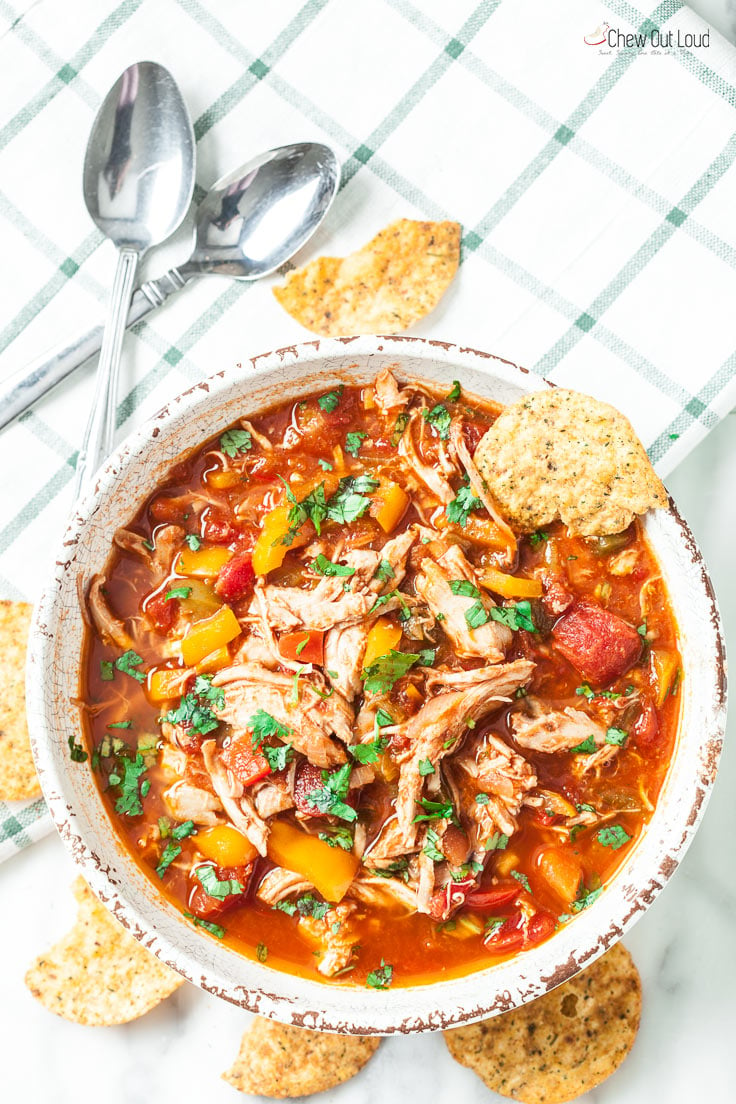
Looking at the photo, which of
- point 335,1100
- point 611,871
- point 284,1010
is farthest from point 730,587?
point 335,1100

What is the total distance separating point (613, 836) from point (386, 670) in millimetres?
1016

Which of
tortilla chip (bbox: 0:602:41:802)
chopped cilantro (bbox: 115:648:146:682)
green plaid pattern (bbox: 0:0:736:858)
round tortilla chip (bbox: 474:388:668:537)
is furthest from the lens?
green plaid pattern (bbox: 0:0:736:858)

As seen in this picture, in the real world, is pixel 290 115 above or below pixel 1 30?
above

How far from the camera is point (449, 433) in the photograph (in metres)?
3.47

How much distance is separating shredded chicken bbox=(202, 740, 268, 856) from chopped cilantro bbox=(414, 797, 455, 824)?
534 millimetres

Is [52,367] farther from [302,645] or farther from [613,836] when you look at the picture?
[613,836]

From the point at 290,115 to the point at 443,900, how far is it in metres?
3.15

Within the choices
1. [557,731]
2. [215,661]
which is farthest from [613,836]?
[215,661]

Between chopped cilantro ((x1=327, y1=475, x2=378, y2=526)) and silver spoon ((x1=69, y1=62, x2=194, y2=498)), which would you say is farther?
silver spoon ((x1=69, y1=62, x2=194, y2=498))

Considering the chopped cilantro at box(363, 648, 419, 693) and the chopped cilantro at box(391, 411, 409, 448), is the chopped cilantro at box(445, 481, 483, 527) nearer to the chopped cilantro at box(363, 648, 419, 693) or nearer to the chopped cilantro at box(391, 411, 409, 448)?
the chopped cilantro at box(391, 411, 409, 448)

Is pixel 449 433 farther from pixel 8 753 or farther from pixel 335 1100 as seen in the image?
pixel 335 1100

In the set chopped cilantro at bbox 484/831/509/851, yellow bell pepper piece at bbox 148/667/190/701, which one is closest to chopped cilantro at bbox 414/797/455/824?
chopped cilantro at bbox 484/831/509/851

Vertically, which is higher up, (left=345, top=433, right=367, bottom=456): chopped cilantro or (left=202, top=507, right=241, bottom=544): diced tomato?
(left=345, top=433, right=367, bottom=456): chopped cilantro

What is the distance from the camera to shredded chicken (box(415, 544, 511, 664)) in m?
3.27
